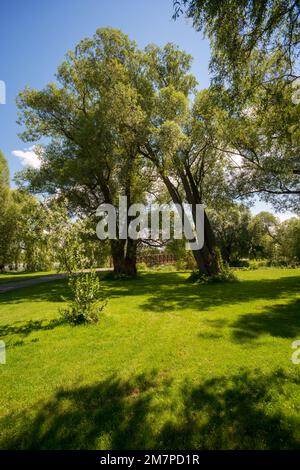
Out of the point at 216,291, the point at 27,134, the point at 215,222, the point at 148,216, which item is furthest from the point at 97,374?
the point at 215,222

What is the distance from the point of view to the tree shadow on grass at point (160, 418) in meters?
3.84

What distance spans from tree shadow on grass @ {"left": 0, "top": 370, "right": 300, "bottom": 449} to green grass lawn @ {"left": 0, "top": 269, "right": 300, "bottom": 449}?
0.05 feet

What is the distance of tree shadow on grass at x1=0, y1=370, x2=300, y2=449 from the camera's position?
151 inches

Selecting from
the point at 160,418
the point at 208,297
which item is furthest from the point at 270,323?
the point at 160,418

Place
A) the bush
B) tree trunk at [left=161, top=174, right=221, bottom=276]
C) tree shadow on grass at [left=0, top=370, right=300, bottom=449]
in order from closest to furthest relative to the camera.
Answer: tree shadow on grass at [left=0, top=370, right=300, bottom=449] < the bush < tree trunk at [left=161, top=174, right=221, bottom=276]

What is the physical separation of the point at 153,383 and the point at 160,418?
106 centimetres

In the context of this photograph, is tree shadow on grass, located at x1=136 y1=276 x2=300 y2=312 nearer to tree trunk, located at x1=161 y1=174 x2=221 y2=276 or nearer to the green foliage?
the green foliage

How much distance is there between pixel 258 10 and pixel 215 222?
129 feet

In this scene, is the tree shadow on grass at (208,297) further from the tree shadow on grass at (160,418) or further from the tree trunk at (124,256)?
the tree trunk at (124,256)

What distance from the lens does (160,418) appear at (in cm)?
430

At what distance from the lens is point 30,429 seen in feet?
13.8

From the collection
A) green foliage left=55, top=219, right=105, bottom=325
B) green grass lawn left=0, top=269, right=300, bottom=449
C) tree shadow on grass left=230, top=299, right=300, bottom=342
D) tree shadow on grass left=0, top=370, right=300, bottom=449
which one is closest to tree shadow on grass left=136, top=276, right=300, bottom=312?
green grass lawn left=0, top=269, right=300, bottom=449

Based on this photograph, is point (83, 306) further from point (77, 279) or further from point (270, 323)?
point (270, 323)

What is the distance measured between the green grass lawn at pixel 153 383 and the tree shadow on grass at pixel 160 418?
0.05 ft
